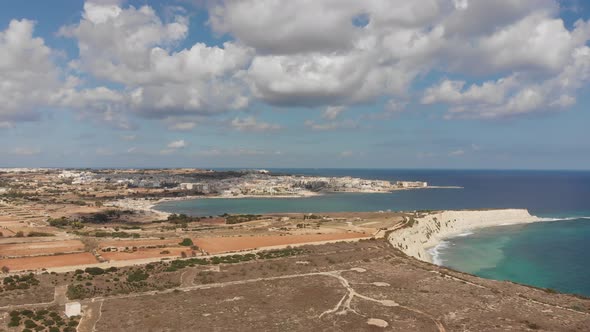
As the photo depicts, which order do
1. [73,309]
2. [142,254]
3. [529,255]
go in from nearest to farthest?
[73,309] → [142,254] → [529,255]

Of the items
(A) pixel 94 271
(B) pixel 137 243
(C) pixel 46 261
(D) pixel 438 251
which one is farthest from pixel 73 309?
(D) pixel 438 251

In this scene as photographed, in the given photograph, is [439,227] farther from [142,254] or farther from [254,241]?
[142,254]

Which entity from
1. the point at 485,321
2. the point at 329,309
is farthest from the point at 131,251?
the point at 485,321

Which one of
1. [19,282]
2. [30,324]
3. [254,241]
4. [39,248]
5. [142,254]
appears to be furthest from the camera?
[254,241]

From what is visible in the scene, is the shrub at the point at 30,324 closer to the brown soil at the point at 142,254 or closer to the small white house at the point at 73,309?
the small white house at the point at 73,309

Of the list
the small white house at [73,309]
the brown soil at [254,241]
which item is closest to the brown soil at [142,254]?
the brown soil at [254,241]

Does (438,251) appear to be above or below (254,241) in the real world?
below

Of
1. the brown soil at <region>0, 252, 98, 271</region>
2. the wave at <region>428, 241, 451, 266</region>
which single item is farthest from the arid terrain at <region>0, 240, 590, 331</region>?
the wave at <region>428, 241, 451, 266</region>
